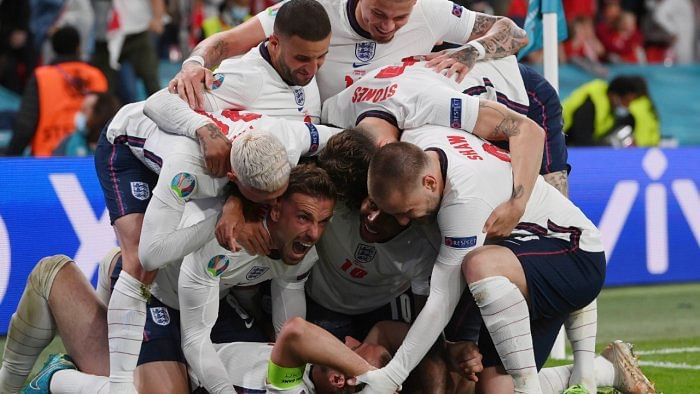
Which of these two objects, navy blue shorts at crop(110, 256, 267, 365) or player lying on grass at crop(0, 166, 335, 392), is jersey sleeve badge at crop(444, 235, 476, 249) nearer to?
player lying on grass at crop(0, 166, 335, 392)

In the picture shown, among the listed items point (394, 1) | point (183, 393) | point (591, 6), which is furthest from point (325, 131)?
point (591, 6)

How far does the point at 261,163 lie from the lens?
5.35 m

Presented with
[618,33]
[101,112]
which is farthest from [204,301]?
[618,33]

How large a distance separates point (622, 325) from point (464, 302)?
3140mm

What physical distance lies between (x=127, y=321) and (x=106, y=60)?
7020 millimetres

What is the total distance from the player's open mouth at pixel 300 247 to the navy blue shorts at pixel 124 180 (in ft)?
3.26

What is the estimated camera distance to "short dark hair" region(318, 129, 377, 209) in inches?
224

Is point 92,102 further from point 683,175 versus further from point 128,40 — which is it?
point 683,175

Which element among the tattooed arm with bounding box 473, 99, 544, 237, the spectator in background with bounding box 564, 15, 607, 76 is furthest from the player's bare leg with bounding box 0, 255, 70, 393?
the spectator in background with bounding box 564, 15, 607, 76

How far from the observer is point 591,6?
16344 mm

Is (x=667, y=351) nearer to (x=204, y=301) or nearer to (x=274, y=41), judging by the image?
(x=274, y=41)

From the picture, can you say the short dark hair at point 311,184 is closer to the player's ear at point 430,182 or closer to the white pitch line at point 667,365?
the player's ear at point 430,182

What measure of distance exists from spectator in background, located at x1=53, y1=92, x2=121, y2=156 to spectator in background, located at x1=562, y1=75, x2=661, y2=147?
4.77 metres

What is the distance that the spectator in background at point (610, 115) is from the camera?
12805mm
